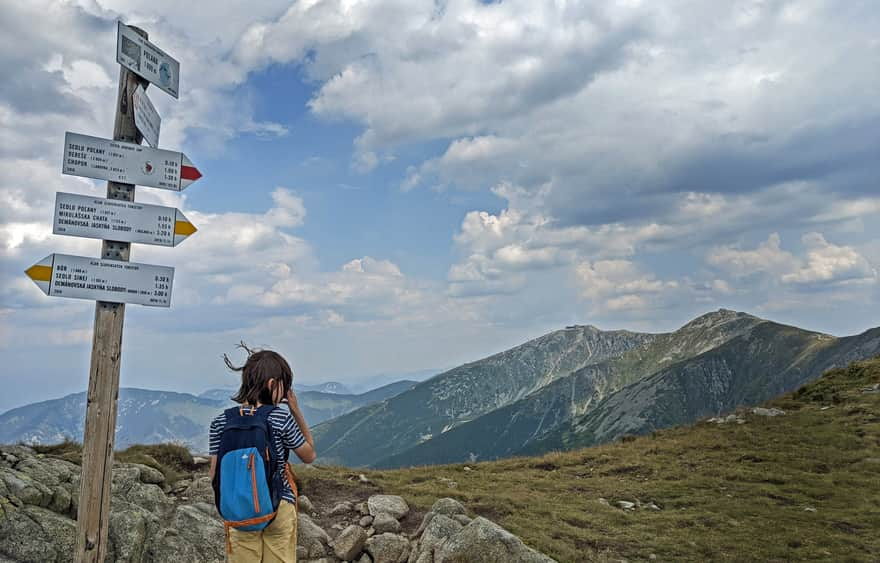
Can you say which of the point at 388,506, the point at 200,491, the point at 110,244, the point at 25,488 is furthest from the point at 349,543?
the point at 110,244

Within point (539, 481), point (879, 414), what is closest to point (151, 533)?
point (539, 481)

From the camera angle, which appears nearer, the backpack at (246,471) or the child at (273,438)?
the backpack at (246,471)

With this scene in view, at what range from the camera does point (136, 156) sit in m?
7.56

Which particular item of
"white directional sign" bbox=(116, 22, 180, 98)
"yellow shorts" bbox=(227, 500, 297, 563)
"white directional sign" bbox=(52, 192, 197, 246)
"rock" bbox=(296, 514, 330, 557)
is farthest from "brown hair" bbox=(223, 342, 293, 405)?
"rock" bbox=(296, 514, 330, 557)

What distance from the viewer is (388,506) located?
14820 millimetres

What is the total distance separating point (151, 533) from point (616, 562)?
33.6 ft

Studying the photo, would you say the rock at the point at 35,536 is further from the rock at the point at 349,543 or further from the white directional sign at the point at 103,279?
the white directional sign at the point at 103,279

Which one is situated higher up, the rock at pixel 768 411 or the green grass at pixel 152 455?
the rock at pixel 768 411

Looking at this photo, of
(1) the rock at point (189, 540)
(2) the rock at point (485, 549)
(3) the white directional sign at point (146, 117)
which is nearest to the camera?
(3) the white directional sign at point (146, 117)

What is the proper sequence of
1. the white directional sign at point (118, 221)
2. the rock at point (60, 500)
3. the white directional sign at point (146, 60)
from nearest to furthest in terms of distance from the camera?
the white directional sign at point (118, 221), the white directional sign at point (146, 60), the rock at point (60, 500)

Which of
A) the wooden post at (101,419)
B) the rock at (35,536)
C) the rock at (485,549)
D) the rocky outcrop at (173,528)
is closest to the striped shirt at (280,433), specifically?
the wooden post at (101,419)

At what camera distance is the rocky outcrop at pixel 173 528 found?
32.0 feet

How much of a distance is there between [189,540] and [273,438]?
6.31 meters

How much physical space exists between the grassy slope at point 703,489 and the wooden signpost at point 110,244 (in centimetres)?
997
